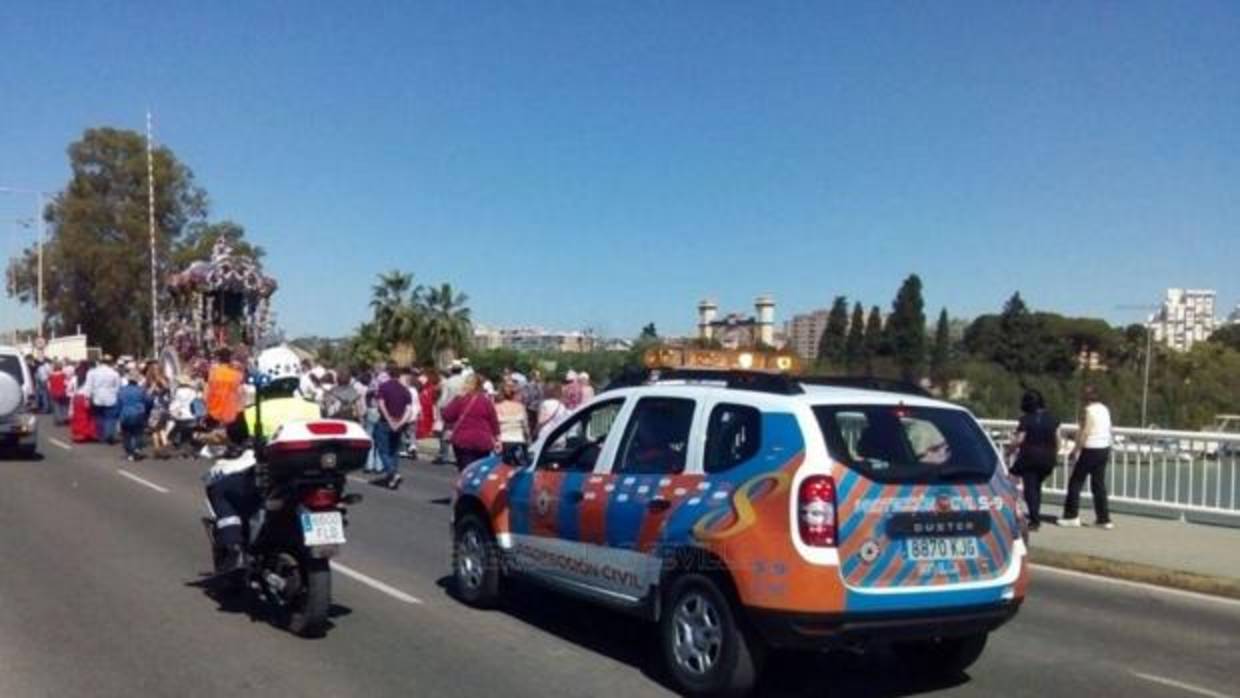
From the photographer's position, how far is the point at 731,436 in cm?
667

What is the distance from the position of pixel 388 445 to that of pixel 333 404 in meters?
1.27

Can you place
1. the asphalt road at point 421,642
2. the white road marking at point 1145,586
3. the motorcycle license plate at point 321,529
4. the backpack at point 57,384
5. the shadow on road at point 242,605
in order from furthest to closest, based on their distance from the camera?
1. the backpack at point 57,384
2. the white road marking at point 1145,586
3. the shadow on road at point 242,605
4. the motorcycle license plate at point 321,529
5. the asphalt road at point 421,642

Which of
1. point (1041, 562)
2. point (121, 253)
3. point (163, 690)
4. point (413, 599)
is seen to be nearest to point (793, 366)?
point (1041, 562)

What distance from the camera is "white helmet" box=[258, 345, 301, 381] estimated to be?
8898 mm

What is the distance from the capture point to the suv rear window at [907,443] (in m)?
6.29

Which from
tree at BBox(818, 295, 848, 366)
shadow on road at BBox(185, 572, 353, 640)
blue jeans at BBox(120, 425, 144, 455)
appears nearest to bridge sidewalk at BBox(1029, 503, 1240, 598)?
shadow on road at BBox(185, 572, 353, 640)

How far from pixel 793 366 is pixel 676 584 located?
489 centimetres

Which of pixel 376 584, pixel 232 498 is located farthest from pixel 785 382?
pixel 376 584

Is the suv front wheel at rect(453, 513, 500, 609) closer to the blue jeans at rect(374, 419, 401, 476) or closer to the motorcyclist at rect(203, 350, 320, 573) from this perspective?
the motorcyclist at rect(203, 350, 320, 573)

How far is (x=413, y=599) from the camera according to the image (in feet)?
29.9

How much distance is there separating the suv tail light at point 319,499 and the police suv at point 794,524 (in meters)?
1.63

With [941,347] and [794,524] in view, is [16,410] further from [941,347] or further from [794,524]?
[941,347]

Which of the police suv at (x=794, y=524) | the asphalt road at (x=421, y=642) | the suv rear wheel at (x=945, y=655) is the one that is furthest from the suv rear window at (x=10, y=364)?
the suv rear wheel at (x=945, y=655)

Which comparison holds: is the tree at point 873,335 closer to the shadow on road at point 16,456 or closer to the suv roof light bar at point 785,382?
the shadow on road at point 16,456
